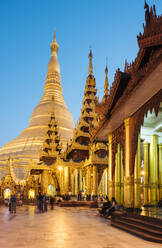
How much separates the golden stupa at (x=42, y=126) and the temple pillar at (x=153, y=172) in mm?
34310

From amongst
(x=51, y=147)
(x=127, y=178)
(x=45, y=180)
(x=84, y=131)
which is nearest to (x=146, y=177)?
(x=127, y=178)

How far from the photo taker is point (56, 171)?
33.2 metres

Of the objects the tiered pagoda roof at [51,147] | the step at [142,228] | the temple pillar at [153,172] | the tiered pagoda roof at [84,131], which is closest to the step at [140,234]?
the step at [142,228]

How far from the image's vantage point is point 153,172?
14.6 m

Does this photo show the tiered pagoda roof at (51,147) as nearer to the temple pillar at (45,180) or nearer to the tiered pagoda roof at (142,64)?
the temple pillar at (45,180)

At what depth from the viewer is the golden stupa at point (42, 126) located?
51.6 metres

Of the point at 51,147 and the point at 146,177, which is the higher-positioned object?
the point at 51,147

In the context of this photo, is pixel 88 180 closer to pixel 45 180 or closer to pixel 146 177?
pixel 45 180

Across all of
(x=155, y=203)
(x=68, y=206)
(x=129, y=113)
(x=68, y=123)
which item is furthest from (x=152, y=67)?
(x=68, y=123)

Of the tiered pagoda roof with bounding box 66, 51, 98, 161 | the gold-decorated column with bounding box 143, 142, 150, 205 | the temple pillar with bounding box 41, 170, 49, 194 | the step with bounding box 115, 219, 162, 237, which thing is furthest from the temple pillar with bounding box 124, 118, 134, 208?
the temple pillar with bounding box 41, 170, 49, 194

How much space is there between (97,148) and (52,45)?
52950mm

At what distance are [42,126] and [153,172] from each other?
44.4 metres

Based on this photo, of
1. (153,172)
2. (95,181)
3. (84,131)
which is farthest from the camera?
(84,131)

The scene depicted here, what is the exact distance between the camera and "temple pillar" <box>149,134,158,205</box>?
47.3 ft
